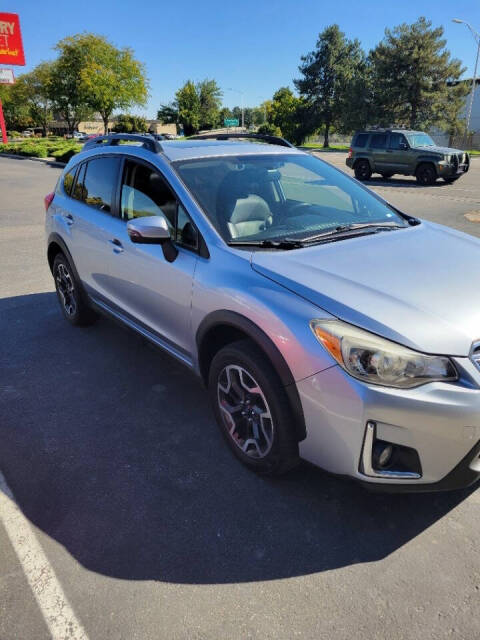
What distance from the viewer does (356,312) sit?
2160 millimetres

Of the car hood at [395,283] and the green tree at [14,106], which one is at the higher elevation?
the green tree at [14,106]

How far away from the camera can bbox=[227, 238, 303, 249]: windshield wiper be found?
278 centimetres

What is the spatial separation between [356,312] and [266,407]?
2.28 ft

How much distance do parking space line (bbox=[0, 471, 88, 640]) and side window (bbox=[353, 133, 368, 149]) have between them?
1973cm

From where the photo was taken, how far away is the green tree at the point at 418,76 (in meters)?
47.8

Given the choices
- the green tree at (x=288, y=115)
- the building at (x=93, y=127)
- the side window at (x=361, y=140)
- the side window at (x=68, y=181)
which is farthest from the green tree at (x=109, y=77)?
the side window at (x=68, y=181)

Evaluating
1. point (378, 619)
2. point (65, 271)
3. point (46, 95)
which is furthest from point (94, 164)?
point (46, 95)

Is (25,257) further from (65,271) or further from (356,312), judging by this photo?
(356,312)

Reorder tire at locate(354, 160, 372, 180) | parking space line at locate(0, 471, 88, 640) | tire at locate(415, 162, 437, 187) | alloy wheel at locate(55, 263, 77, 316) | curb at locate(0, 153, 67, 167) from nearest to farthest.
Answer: parking space line at locate(0, 471, 88, 640) → alloy wheel at locate(55, 263, 77, 316) → tire at locate(415, 162, 437, 187) → tire at locate(354, 160, 372, 180) → curb at locate(0, 153, 67, 167)

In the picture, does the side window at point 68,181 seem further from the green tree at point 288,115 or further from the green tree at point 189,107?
the green tree at point 189,107

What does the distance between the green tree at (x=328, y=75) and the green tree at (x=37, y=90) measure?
34.4m

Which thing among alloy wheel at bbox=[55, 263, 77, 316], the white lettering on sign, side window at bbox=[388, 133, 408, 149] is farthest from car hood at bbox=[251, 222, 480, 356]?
the white lettering on sign

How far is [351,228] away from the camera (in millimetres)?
3121

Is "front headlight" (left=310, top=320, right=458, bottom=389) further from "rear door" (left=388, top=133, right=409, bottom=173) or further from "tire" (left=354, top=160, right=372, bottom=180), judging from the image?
"tire" (left=354, top=160, right=372, bottom=180)
